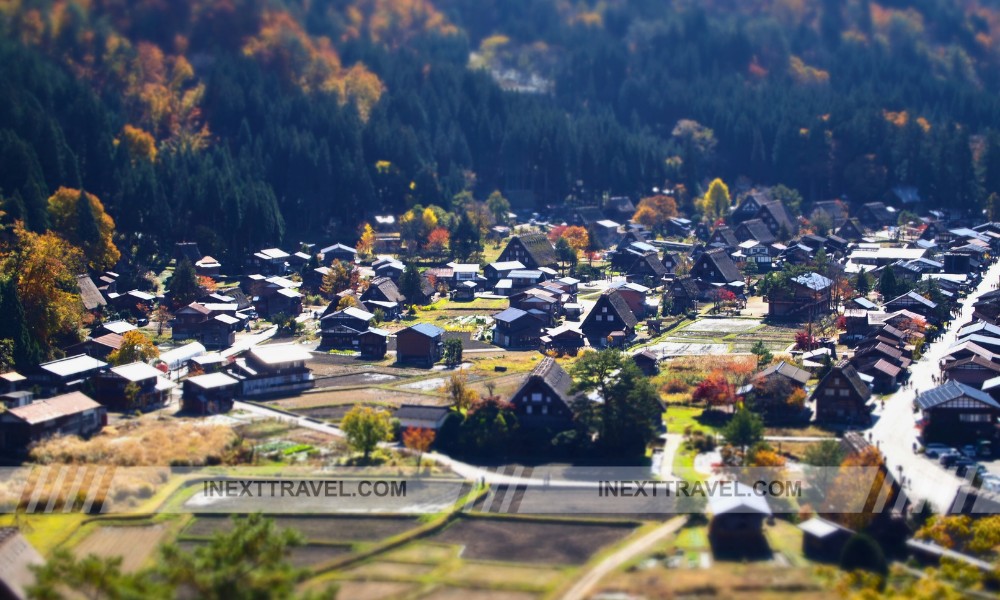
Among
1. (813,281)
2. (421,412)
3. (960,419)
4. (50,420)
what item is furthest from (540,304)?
(50,420)

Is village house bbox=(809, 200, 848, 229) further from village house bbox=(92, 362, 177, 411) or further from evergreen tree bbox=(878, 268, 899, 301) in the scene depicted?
village house bbox=(92, 362, 177, 411)

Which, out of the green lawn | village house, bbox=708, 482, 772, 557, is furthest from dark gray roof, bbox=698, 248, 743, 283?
village house, bbox=708, 482, 772, 557

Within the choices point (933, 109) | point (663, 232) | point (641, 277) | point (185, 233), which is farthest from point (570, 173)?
point (933, 109)

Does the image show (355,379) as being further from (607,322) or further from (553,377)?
(607,322)

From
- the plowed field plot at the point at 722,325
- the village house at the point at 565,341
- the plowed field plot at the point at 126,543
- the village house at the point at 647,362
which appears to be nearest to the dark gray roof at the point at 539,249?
the plowed field plot at the point at 722,325

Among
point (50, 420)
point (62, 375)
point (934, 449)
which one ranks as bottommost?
point (62, 375)
